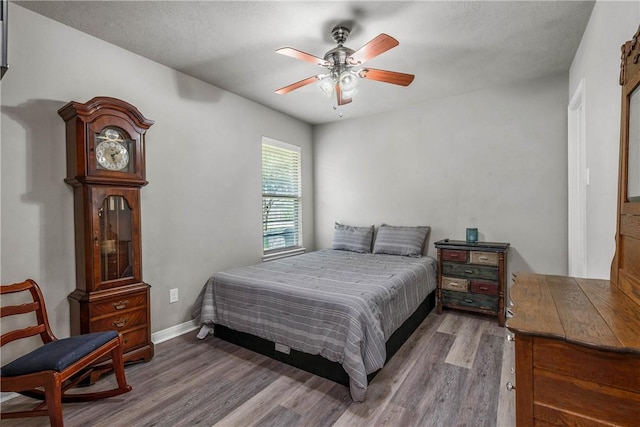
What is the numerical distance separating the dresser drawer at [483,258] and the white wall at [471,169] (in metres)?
0.44

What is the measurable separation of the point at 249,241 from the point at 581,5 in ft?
11.9

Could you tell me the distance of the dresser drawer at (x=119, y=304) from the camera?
2.12m

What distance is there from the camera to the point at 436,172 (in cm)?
380

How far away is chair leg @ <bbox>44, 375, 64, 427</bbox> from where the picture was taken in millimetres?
1484

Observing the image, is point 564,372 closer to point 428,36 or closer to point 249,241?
point 428,36

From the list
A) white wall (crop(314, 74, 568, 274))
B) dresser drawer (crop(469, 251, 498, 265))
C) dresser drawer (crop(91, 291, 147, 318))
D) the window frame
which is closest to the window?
the window frame

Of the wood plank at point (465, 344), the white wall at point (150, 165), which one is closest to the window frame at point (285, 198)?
the white wall at point (150, 165)

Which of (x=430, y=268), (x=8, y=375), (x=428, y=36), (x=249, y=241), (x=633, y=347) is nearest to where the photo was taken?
(x=633, y=347)

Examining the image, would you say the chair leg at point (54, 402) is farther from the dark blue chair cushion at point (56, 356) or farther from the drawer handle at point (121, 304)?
the drawer handle at point (121, 304)

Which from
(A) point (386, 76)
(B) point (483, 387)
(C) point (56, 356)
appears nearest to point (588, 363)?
(B) point (483, 387)

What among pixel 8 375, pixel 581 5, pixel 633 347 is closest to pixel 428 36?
pixel 581 5

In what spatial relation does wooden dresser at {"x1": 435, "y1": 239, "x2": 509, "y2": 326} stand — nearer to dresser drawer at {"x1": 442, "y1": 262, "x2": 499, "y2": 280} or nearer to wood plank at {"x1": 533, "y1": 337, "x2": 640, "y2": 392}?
dresser drawer at {"x1": 442, "y1": 262, "x2": 499, "y2": 280}

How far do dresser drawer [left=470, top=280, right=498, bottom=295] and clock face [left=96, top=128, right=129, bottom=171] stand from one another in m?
3.53

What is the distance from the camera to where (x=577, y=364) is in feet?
2.81
